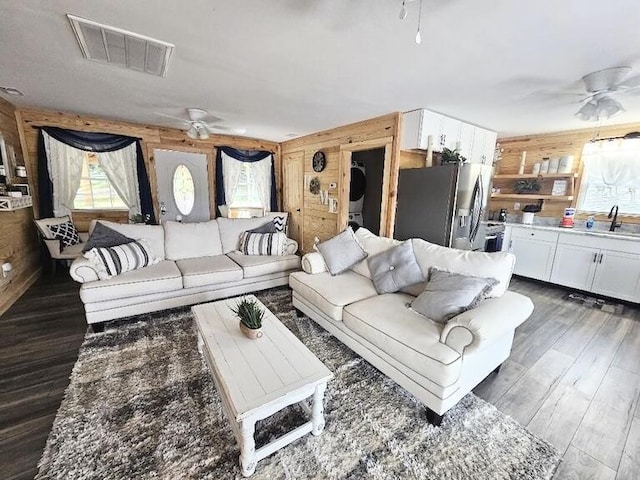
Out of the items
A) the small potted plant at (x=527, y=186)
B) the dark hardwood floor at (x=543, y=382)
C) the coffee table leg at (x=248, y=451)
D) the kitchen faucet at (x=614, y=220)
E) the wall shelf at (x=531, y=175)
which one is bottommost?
the dark hardwood floor at (x=543, y=382)

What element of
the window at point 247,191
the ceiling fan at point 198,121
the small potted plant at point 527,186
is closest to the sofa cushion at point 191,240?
the ceiling fan at point 198,121

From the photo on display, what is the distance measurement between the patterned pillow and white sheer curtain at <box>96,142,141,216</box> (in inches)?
→ 34.9

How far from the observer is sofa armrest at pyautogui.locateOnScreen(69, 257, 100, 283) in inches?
94.5

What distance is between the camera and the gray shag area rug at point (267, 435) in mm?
1314

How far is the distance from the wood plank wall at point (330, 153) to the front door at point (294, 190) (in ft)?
0.39

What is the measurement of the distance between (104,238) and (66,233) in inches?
70.0

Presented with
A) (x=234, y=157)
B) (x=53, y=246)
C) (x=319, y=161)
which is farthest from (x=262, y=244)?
(x=53, y=246)

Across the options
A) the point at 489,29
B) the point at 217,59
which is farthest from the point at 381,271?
the point at 217,59

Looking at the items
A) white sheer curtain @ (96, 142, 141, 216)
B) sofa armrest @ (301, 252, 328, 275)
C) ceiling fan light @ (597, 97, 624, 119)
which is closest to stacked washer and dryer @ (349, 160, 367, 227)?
sofa armrest @ (301, 252, 328, 275)

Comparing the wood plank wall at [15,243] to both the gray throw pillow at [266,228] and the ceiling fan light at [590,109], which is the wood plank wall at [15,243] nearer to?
Answer: the gray throw pillow at [266,228]

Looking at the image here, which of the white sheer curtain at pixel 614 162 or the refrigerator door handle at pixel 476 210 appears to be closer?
the refrigerator door handle at pixel 476 210

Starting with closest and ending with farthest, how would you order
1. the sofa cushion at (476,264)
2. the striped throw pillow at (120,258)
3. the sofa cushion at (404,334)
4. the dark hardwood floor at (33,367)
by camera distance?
1. the dark hardwood floor at (33,367)
2. the sofa cushion at (404,334)
3. the sofa cushion at (476,264)
4. the striped throw pillow at (120,258)

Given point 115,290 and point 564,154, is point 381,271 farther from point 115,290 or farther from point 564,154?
point 564,154

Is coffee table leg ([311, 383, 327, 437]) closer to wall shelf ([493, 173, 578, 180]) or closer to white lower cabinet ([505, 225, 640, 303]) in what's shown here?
white lower cabinet ([505, 225, 640, 303])
